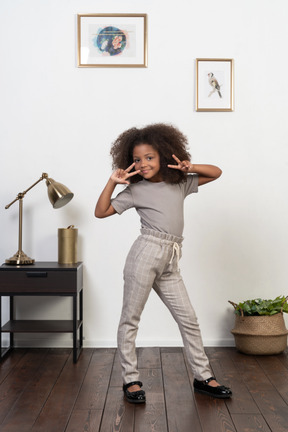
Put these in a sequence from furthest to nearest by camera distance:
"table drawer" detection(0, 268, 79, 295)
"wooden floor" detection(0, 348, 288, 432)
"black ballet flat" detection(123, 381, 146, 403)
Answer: "table drawer" detection(0, 268, 79, 295) → "black ballet flat" detection(123, 381, 146, 403) → "wooden floor" detection(0, 348, 288, 432)

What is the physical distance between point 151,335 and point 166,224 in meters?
1.27

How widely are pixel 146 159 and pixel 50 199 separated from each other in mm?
923

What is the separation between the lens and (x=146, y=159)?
232 centimetres

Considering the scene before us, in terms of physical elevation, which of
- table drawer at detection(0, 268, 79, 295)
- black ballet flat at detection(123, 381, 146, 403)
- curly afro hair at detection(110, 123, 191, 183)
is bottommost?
black ballet flat at detection(123, 381, 146, 403)

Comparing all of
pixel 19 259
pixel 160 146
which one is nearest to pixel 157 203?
pixel 160 146

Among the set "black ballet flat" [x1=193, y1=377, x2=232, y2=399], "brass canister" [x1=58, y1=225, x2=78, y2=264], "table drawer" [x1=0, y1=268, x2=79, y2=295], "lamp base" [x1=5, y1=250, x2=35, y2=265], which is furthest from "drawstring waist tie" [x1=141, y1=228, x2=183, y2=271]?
"lamp base" [x1=5, y1=250, x2=35, y2=265]

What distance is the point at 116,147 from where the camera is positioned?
2.42 m

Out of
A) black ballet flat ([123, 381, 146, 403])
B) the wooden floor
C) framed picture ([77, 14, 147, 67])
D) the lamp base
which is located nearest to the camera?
the wooden floor

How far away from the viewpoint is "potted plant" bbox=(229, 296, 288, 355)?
310 centimetres

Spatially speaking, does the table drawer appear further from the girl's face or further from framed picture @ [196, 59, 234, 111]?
framed picture @ [196, 59, 234, 111]

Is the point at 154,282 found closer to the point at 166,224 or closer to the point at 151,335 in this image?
the point at 166,224

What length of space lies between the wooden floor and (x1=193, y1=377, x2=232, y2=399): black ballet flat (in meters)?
0.03

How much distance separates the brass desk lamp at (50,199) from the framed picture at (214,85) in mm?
975

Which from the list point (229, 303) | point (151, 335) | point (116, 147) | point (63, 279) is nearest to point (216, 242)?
point (229, 303)
